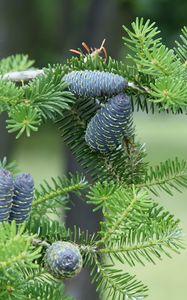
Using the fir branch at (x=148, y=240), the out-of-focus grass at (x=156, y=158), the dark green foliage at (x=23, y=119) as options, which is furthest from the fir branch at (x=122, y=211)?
the out-of-focus grass at (x=156, y=158)

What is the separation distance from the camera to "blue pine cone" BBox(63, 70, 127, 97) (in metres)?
0.72

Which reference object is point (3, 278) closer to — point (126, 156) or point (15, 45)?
point (126, 156)

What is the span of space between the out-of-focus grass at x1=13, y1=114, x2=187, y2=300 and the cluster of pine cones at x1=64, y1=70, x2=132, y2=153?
292 cm

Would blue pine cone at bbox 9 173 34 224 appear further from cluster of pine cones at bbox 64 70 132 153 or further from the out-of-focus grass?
the out-of-focus grass

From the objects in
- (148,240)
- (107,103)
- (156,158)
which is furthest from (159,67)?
(156,158)

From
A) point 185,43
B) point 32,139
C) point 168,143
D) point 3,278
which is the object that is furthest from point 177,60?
point 32,139

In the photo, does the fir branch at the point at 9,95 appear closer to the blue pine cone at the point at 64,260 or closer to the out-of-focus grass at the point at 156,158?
the blue pine cone at the point at 64,260

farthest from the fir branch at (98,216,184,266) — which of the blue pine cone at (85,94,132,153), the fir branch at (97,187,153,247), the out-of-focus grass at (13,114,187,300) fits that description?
the out-of-focus grass at (13,114,187,300)

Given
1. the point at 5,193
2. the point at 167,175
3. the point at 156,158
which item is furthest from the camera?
the point at 156,158

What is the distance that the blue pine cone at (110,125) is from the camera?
2.36 ft

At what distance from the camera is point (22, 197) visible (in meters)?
0.66

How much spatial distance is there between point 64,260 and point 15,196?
0.26 ft

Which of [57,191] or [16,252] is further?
[57,191]

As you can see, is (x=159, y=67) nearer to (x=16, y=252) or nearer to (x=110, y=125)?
(x=110, y=125)
